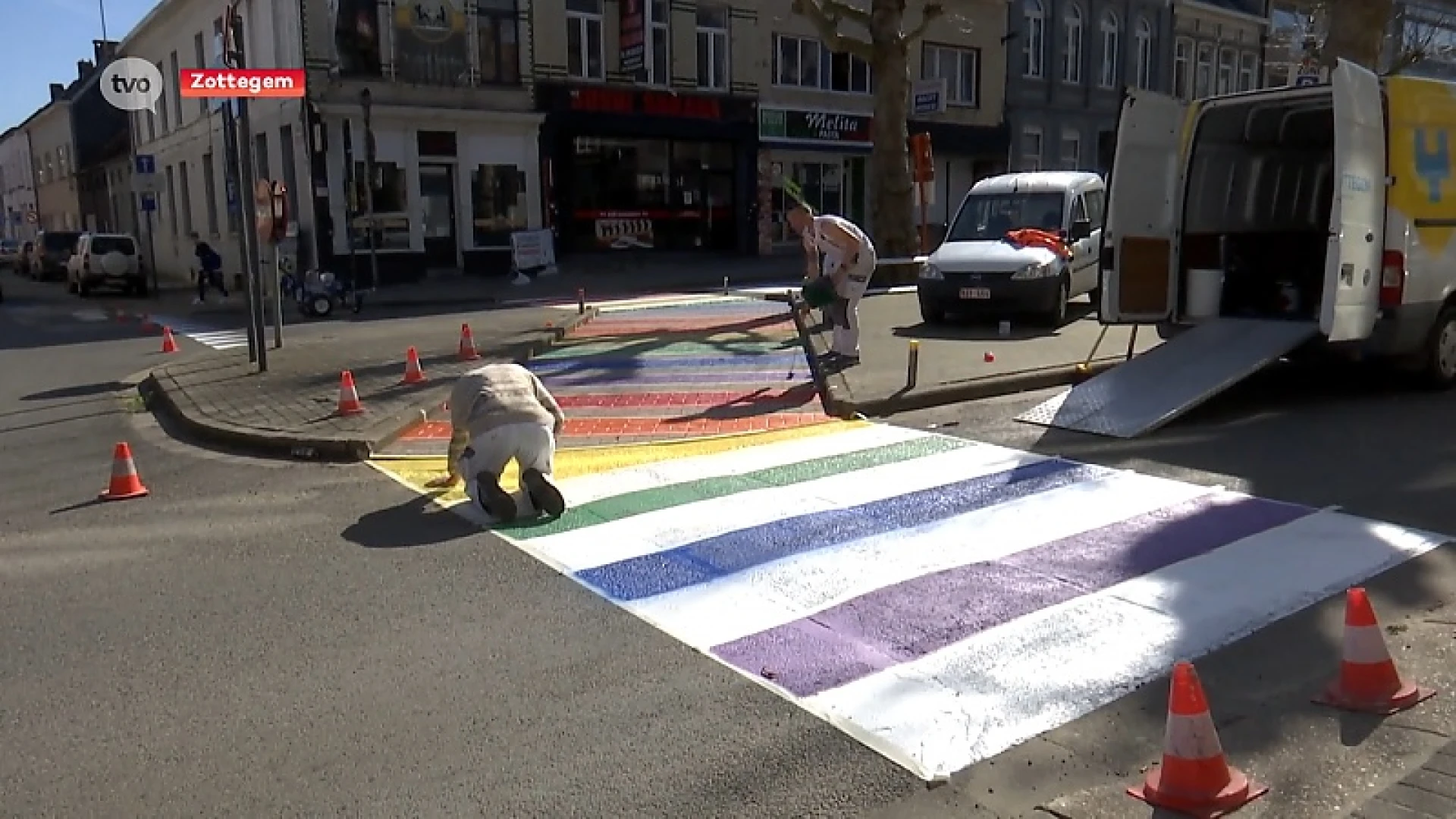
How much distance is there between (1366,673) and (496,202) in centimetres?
2711

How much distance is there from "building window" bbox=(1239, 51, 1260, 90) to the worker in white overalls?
1742 inches

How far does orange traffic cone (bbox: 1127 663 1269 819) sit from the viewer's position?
331 cm

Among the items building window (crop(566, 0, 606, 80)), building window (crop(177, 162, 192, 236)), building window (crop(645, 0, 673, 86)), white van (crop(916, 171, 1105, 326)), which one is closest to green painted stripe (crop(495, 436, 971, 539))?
white van (crop(916, 171, 1105, 326))

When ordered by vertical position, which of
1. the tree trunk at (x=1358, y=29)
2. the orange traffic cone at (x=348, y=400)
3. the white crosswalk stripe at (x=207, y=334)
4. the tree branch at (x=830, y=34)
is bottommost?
the white crosswalk stripe at (x=207, y=334)

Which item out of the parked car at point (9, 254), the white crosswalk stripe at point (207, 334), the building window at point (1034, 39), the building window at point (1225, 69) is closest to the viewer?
the white crosswalk stripe at point (207, 334)

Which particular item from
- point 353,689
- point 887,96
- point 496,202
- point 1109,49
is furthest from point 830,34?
point 1109,49

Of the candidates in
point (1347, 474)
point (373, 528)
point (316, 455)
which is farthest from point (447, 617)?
point (1347, 474)

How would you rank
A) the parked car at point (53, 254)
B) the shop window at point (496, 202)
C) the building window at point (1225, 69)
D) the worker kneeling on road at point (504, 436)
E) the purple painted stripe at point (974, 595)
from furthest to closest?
the building window at point (1225, 69) < the parked car at point (53, 254) < the shop window at point (496, 202) < the worker kneeling on road at point (504, 436) < the purple painted stripe at point (974, 595)

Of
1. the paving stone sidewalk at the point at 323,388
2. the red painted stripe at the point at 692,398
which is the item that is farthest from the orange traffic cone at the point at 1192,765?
the red painted stripe at the point at 692,398

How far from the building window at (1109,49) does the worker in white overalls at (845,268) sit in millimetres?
35679

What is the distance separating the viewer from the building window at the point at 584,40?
29781mm

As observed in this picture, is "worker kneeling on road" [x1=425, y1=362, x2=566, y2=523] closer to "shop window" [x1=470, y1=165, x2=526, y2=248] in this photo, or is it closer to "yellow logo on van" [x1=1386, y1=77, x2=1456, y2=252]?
"yellow logo on van" [x1=1386, y1=77, x2=1456, y2=252]

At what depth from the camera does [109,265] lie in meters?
30.1

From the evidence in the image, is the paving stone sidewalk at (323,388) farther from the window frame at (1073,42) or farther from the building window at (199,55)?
the window frame at (1073,42)
